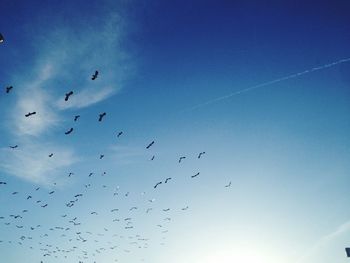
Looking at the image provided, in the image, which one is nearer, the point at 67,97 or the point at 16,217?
the point at 67,97

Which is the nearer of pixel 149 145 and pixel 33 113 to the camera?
pixel 33 113

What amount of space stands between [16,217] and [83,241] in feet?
23.4

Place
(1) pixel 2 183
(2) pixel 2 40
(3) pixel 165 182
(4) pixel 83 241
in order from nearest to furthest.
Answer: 1. (2) pixel 2 40
2. (1) pixel 2 183
3. (3) pixel 165 182
4. (4) pixel 83 241

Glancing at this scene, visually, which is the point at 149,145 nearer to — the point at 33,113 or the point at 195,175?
the point at 195,175

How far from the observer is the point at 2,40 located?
13.5 metres

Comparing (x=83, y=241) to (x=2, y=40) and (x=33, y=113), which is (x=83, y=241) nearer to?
(x=33, y=113)

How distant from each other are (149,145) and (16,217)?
1626cm

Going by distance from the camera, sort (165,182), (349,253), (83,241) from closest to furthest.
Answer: (165,182) < (349,253) < (83,241)

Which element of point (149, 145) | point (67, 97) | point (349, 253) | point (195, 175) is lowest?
point (349, 253)

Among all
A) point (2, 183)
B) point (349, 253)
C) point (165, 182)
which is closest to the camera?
point (2, 183)

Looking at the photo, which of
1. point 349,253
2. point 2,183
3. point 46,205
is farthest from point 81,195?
point 349,253

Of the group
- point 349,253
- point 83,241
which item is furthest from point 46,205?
point 349,253

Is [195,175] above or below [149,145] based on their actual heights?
below

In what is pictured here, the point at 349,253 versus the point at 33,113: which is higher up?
the point at 33,113
